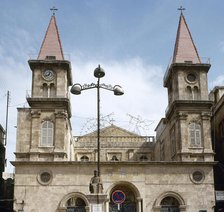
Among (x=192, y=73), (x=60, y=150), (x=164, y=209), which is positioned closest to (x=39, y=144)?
(x=60, y=150)

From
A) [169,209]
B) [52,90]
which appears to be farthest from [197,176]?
[52,90]

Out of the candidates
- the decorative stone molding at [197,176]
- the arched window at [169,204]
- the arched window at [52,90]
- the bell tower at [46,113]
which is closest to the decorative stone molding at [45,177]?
the bell tower at [46,113]

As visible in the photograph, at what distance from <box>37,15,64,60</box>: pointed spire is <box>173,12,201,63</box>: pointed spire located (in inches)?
424

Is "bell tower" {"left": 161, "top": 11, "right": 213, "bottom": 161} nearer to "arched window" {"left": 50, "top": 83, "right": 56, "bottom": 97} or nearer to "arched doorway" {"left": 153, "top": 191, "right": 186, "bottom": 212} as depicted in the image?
"arched doorway" {"left": 153, "top": 191, "right": 186, "bottom": 212}

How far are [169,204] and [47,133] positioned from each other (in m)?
11.8

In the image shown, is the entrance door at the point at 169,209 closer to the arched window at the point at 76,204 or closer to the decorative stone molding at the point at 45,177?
the arched window at the point at 76,204

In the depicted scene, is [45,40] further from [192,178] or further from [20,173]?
[192,178]

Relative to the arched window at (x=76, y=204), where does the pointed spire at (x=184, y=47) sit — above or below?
above

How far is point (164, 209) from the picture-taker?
3259 cm

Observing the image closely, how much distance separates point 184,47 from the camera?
125ft

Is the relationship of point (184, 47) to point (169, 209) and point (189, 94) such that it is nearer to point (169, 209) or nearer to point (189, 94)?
point (189, 94)

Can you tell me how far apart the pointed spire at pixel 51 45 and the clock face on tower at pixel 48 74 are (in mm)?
1334

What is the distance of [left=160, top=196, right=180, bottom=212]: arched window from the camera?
32591 millimetres

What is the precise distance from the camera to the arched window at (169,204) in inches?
1283
